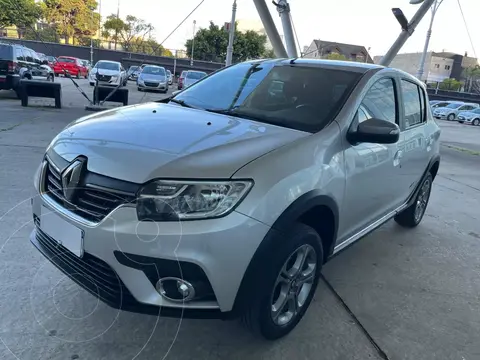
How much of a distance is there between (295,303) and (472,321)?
4.54 ft

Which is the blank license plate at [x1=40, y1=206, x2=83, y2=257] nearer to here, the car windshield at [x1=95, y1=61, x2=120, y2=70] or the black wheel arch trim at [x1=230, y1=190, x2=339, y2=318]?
the black wheel arch trim at [x1=230, y1=190, x2=339, y2=318]

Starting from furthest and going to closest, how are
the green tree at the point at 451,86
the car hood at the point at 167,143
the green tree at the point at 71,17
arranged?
the green tree at the point at 451,86 < the green tree at the point at 71,17 < the car hood at the point at 167,143

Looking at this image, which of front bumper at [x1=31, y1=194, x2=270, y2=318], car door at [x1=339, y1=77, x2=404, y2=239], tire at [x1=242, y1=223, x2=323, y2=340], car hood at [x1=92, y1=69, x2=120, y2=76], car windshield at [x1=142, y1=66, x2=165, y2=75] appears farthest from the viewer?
car windshield at [x1=142, y1=66, x2=165, y2=75]

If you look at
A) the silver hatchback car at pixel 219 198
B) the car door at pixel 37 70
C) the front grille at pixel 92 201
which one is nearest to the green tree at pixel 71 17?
the car door at pixel 37 70

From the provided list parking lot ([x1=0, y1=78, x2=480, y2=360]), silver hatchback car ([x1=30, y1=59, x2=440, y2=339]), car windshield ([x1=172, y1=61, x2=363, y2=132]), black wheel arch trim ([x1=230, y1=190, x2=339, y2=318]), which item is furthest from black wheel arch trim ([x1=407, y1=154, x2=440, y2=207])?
black wheel arch trim ([x1=230, y1=190, x2=339, y2=318])

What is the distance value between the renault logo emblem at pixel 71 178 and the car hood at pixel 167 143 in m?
0.06

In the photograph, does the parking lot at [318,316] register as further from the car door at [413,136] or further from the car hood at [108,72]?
the car hood at [108,72]

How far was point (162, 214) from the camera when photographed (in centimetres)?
196

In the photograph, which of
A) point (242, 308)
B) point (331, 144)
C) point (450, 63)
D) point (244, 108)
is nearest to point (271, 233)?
point (242, 308)

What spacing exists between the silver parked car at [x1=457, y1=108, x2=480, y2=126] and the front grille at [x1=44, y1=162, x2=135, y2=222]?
3323 centimetres

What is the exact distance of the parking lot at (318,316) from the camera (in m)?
2.35

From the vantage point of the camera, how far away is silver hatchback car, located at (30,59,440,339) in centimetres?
196

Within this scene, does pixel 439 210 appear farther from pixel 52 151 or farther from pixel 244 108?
pixel 52 151

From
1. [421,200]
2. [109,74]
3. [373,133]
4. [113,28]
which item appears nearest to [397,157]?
[373,133]
